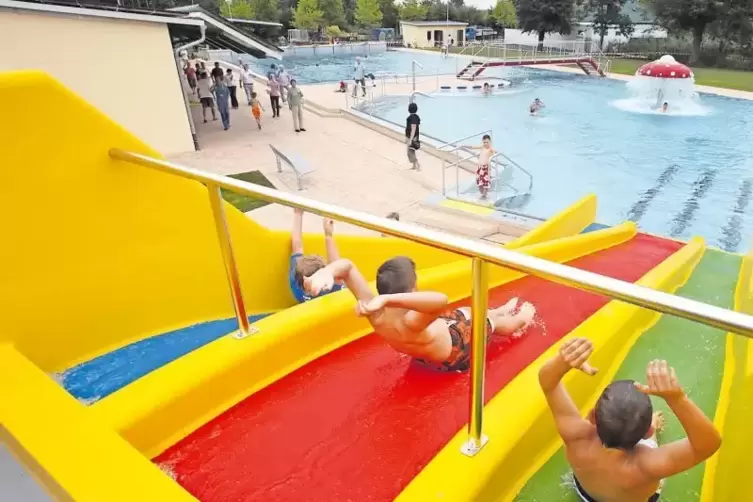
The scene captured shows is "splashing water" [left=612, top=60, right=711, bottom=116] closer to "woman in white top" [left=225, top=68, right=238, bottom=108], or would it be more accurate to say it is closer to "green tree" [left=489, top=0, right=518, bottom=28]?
"woman in white top" [left=225, top=68, right=238, bottom=108]

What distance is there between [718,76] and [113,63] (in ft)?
89.6

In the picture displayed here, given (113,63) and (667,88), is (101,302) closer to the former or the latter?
Result: (113,63)

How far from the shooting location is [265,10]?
61.7m

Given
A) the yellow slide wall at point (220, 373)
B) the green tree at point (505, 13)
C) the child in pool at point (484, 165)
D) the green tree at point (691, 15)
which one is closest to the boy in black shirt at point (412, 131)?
the child in pool at point (484, 165)

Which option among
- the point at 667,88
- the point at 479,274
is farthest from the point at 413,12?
the point at 479,274

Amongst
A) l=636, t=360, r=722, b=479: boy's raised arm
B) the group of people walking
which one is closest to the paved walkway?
the group of people walking

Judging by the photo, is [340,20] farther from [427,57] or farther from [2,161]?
[2,161]

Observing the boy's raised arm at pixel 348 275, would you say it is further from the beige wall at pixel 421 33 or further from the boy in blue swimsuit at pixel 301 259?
the beige wall at pixel 421 33

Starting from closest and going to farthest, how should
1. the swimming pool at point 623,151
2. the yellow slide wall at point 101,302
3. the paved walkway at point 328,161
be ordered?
the yellow slide wall at point 101,302
the paved walkway at point 328,161
the swimming pool at point 623,151

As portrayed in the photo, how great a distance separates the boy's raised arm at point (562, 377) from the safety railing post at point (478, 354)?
0.20 meters

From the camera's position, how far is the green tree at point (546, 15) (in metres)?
40.8

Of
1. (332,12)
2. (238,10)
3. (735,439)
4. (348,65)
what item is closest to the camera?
(735,439)

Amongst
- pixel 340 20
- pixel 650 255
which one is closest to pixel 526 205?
pixel 650 255

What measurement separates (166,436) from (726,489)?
6.68ft
